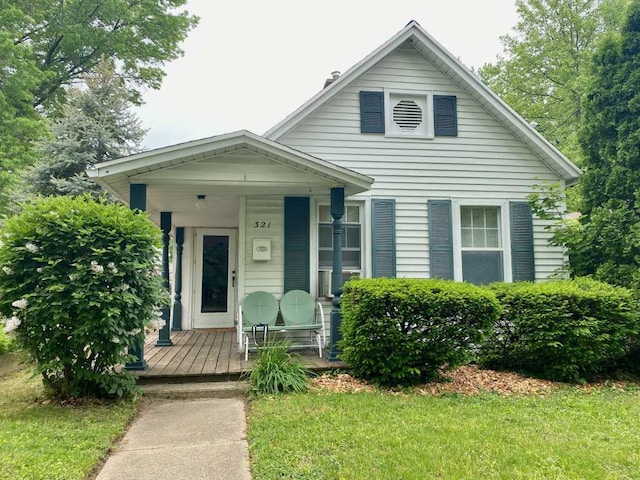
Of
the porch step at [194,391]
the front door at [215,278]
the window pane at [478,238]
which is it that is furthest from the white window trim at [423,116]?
the porch step at [194,391]

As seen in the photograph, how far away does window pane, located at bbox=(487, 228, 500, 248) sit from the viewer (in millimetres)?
7015

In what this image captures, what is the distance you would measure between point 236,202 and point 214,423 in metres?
3.64

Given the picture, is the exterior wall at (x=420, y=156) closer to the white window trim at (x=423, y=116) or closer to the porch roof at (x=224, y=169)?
the white window trim at (x=423, y=116)

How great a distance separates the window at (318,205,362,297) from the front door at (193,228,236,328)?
2.56m

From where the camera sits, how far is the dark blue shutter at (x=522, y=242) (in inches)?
270

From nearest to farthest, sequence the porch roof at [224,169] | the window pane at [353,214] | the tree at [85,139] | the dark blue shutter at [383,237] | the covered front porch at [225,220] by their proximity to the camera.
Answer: the porch roof at [224,169] → the covered front porch at [225,220] → the dark blue shutter at [383,237] → the window pane at [353,214] → the tree at [85,139]

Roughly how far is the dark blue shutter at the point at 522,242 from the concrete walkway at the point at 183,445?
5.22 meters

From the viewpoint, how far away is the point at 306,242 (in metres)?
6.23

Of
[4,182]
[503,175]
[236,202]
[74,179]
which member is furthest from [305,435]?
[4,182]

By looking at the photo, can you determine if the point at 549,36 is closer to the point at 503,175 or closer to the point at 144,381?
the point at 503,175

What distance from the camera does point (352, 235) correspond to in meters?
6.66

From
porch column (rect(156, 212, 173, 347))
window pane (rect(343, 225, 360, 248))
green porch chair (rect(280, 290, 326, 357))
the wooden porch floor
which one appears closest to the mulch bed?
the wooden porch floor

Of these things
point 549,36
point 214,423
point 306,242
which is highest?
point 549,36

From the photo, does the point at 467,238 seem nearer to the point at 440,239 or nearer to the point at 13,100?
the point at 440,239
